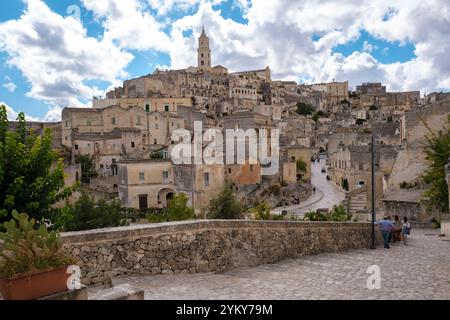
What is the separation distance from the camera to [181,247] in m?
9.31

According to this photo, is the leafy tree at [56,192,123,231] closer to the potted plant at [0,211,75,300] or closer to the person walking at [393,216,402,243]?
the person walking at [393,216,402,243]

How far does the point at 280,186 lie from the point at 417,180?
1946cm

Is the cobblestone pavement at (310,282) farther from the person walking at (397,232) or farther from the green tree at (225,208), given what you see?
the green tree at (225,208)

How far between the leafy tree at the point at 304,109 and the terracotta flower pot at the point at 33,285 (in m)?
119

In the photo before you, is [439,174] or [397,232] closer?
[397,232]

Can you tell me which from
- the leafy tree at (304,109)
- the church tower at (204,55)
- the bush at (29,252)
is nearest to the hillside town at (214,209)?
the bush at (29,252)

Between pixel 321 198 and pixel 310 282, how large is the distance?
40.5 m

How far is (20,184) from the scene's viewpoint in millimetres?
10406

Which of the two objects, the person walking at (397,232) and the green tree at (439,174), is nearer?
the person walking at (397,232)

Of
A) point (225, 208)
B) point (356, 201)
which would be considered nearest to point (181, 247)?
point (225, 208)

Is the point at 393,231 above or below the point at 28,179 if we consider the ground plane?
below

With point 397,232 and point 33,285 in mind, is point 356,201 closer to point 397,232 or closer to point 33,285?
point 397,232

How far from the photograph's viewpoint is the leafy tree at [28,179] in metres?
10.4

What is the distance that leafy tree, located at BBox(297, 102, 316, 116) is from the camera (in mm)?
122363
